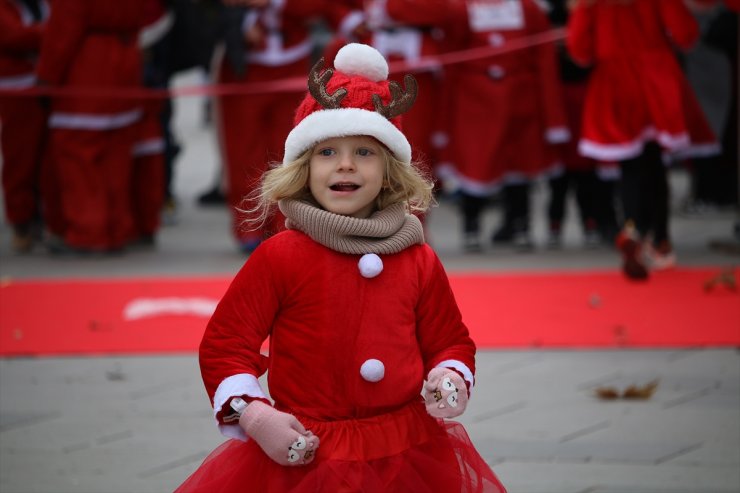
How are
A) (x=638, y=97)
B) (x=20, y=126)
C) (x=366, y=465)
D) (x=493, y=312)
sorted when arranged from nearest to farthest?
(x=366, y=465)
(x=493, y=312)
(x=638, y=97)
(x=20, y=126)

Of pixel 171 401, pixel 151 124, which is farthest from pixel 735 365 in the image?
pixel 151 124

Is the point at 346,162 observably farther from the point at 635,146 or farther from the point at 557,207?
the point at 557,207

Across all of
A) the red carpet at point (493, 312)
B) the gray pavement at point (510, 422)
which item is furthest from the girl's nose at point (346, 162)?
the red carpet at point (493, 312)

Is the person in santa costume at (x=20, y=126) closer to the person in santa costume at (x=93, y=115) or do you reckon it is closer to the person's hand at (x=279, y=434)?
the person in santa costume at (x=93, y=115)

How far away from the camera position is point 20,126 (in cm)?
945

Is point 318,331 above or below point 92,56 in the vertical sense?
above

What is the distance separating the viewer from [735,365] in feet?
18.6

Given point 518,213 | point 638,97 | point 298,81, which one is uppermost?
point 638,97

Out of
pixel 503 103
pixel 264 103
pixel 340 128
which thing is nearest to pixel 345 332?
pixel 340 128

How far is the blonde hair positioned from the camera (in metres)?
3.17

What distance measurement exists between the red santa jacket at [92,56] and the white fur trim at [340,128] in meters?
5.94

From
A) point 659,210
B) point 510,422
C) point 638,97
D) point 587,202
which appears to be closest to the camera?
point 510,422

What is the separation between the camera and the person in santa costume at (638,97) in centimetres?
780

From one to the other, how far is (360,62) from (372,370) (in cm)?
71
